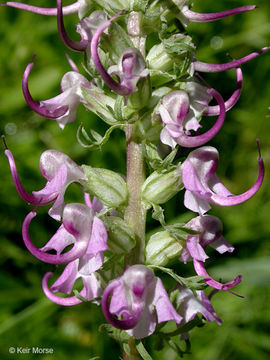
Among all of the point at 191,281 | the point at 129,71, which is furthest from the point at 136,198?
the point at 129,71

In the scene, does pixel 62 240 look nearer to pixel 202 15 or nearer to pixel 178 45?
pixel 178 45

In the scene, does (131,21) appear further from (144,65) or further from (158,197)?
(158,197)

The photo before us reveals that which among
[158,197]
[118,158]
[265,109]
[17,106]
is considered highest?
[158,197]

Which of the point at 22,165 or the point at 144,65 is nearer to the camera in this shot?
the point at 144,65

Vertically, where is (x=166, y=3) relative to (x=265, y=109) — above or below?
above

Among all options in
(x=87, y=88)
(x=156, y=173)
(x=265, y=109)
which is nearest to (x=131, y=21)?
(x=87, y=88)
